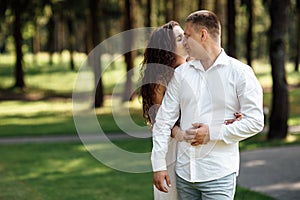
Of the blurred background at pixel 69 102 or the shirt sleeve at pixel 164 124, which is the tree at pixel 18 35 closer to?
the blurred background at pixel 69 102

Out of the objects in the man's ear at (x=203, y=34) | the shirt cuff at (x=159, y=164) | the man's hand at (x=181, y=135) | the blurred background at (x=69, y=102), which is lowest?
the blurred background at (x=69, y=102)

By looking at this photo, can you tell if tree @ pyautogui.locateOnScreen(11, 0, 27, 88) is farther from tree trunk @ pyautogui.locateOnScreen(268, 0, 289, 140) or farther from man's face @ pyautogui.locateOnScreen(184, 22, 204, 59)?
man's face @ pyautogui.locateOnScreen(184, 22, 204, 59)

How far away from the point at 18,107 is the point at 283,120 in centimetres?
1732

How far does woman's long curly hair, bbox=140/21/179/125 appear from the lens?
177 inches

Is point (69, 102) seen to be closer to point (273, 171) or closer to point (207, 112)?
point (273, 171)

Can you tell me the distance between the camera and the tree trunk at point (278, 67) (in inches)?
616

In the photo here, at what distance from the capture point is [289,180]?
10.5 meters

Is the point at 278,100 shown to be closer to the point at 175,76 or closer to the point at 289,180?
the point at 289,180

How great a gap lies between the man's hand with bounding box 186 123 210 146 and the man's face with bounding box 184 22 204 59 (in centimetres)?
48

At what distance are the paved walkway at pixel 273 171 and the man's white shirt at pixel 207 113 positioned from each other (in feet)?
11.5

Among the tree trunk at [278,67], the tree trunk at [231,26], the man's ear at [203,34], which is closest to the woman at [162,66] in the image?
the man's ear at [203,34]

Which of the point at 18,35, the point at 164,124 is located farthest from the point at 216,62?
the point at 18,35

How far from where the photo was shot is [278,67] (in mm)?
15984

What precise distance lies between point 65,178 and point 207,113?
7704 millimetres
